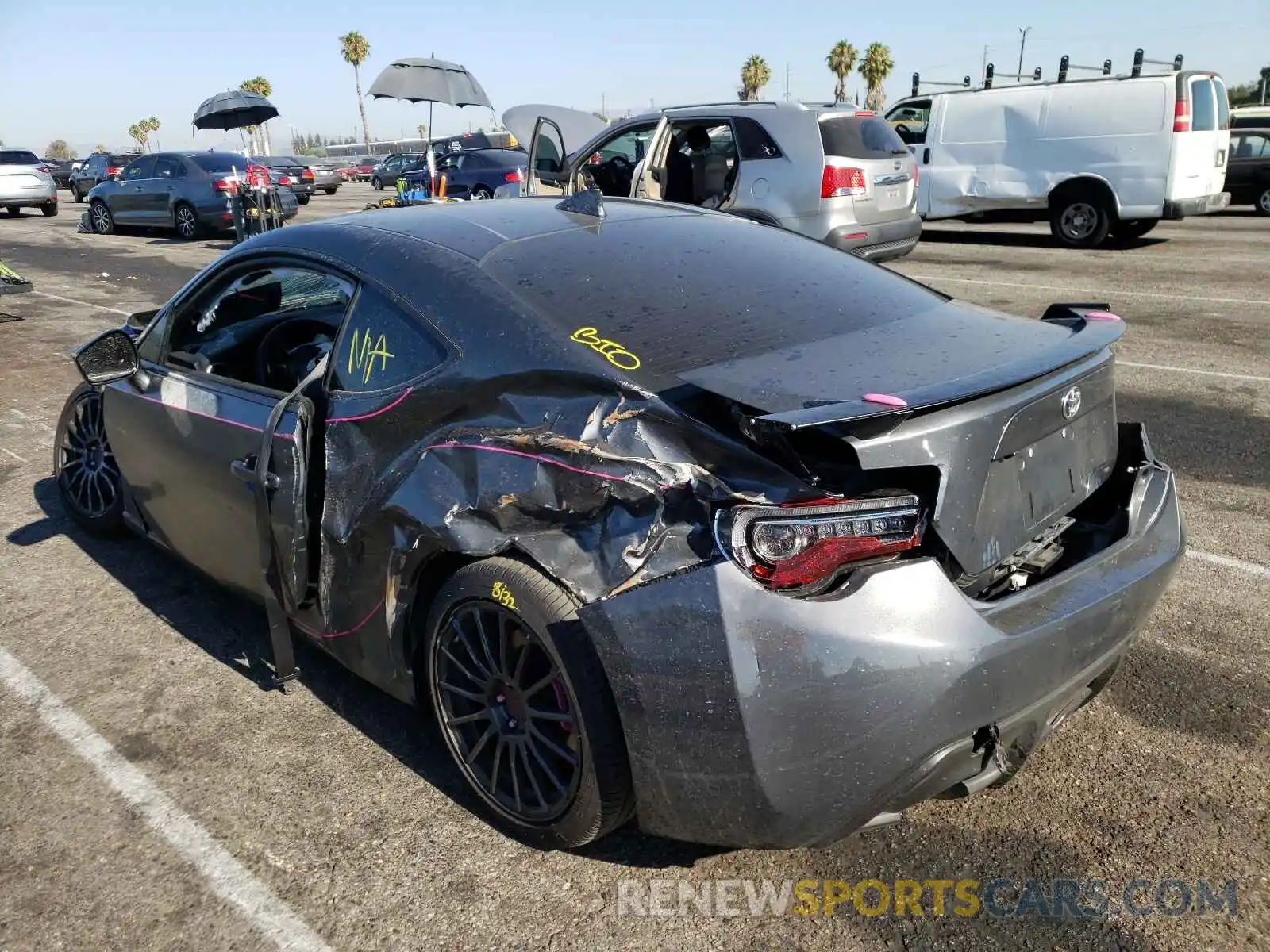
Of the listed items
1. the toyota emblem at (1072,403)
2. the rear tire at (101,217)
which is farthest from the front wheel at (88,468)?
the rear tire at (101,217)

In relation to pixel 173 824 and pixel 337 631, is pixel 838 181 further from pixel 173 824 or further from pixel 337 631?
pixel 173 824

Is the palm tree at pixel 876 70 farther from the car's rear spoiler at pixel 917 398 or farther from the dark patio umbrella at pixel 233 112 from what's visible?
the car's rear spoiler at pixel 917 398

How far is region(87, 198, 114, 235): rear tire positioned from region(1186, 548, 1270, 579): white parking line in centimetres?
2222

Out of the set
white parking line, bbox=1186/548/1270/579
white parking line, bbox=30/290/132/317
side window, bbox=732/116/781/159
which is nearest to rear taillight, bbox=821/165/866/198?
side window, bbox=732/116/781/159

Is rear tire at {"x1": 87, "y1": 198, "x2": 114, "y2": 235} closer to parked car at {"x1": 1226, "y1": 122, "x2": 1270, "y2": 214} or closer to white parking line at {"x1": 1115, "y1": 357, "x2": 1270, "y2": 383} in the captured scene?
white parking line at {"x1": 1115, "y1": 357, "x2": 1270, "y2": 383}

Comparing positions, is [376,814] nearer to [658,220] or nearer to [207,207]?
[658,220]

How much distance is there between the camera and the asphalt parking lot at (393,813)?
2.39 meters

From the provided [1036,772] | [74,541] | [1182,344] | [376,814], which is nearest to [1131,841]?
[1036,772]

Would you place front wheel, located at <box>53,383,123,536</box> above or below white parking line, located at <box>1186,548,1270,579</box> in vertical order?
above

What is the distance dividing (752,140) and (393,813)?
8.71m

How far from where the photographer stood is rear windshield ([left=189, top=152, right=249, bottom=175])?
19.0 meters

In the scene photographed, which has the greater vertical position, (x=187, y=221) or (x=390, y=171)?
(x=390, y=171)

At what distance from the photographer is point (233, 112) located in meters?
18.2

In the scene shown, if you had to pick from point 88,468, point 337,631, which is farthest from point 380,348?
point 88,468
